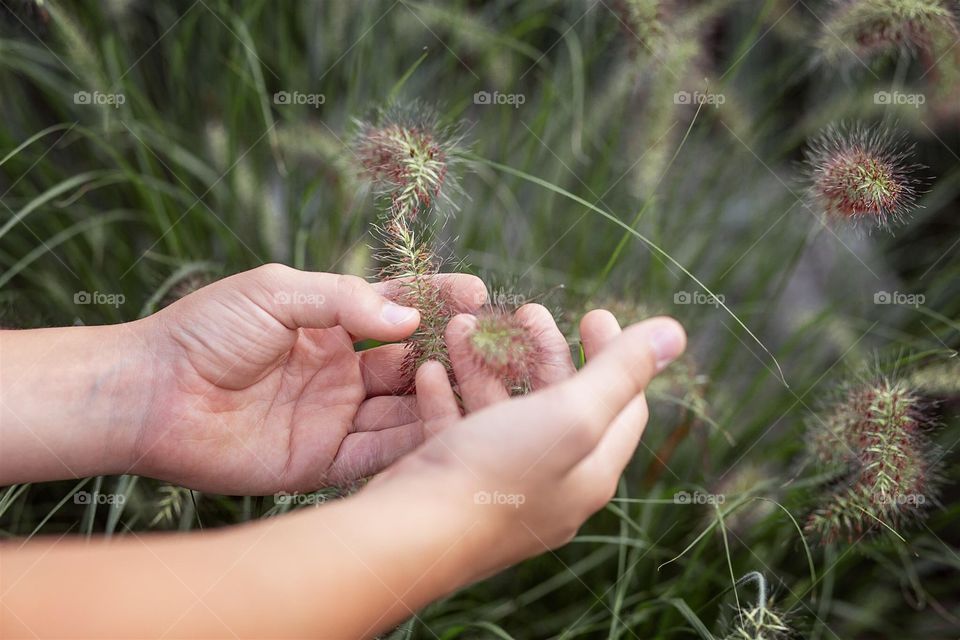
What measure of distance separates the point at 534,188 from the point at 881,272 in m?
0.90

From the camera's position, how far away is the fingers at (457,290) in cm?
115

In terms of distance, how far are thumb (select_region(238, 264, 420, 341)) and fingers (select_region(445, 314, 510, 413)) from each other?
0.07 metres

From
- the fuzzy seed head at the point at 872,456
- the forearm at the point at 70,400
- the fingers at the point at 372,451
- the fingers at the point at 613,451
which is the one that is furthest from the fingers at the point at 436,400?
the fuzzy seed head at the point at 872,456

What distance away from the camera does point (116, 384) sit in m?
1.18

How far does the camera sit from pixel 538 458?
2.85 feet

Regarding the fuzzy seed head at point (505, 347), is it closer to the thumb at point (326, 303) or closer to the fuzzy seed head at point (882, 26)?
the thumb at point (326, 303)

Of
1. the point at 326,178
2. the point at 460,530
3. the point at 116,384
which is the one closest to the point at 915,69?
the point at 326,178

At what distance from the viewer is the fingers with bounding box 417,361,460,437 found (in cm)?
108

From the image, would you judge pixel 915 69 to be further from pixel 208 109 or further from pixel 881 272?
pixel 208 109

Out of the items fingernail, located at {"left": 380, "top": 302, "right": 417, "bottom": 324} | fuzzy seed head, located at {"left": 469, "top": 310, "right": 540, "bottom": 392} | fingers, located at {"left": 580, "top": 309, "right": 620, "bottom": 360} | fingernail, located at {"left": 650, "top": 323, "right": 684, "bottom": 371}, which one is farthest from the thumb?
fingernail, located at {"left": 650, "top": 323, "right": 684, "bottom": 371}

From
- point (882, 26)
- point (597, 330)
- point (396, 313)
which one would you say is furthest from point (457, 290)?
point (882, 26)

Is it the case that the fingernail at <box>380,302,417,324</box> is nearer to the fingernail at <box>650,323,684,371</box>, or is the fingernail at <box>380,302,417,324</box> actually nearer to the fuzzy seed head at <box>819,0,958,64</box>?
the fingernail at <box>650,323,684,371</box>

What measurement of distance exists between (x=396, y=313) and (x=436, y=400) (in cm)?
14

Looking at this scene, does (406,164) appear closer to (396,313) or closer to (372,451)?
(396,313)
